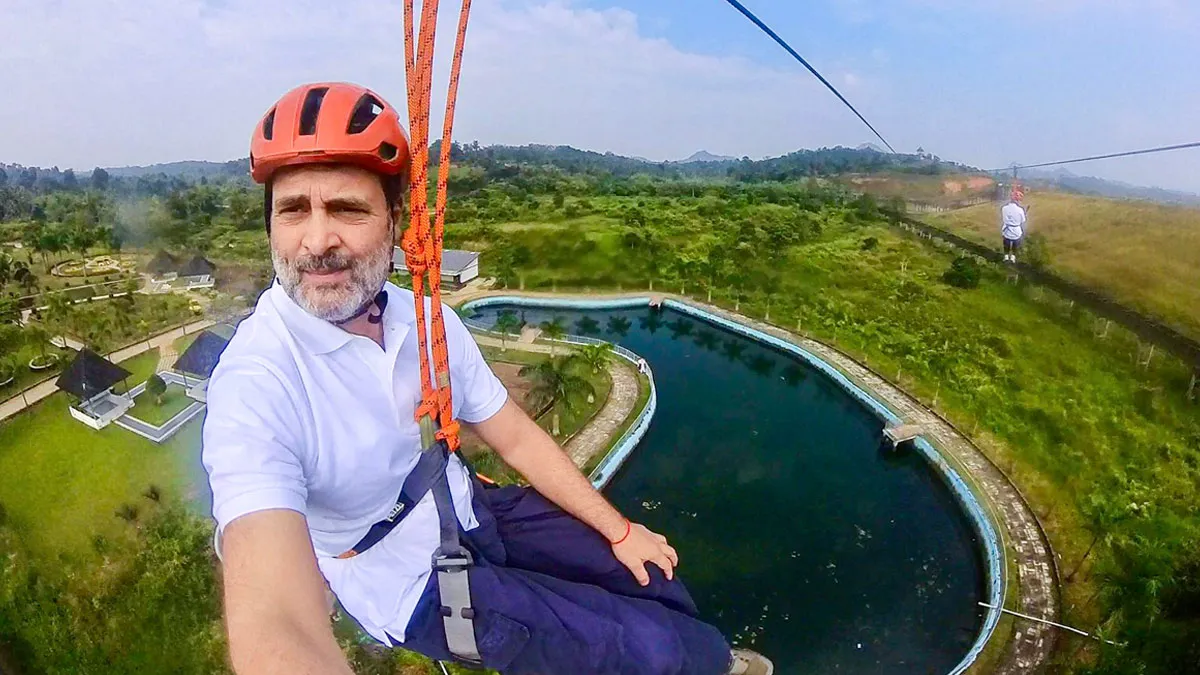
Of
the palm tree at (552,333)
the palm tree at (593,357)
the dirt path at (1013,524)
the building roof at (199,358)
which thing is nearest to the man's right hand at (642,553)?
the dirt path at (1013,524)

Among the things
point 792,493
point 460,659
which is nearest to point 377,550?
point 460,659

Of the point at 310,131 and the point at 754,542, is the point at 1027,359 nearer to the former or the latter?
the point at 754,542

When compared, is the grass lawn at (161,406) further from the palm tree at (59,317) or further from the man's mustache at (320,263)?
the man's mustache at (320,263)

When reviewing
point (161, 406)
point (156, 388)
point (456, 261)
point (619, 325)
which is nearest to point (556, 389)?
point (619, 325)

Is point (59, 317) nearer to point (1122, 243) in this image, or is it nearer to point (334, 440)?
point (334, 440)

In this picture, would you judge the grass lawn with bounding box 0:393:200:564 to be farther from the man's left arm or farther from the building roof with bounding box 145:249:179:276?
the man's left arm
